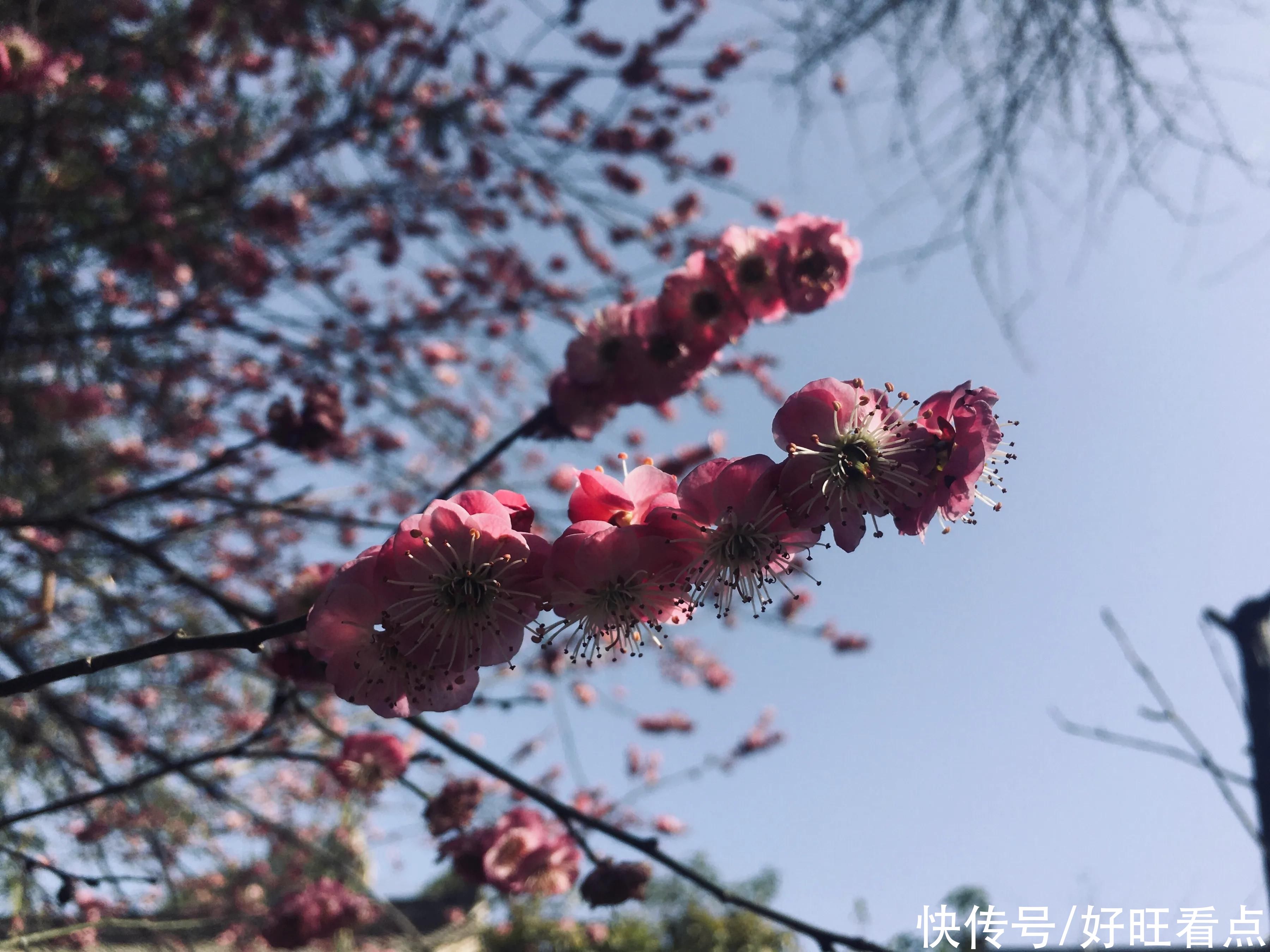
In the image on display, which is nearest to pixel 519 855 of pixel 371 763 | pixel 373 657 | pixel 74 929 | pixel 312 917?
pixel 371 763

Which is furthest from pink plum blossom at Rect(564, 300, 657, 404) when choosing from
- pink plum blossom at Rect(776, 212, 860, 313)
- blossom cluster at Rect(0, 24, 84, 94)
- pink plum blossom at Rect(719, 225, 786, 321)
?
blossom cluster at Rect(0, 24, 84, 94)

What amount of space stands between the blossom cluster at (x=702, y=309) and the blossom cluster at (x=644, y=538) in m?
1.23

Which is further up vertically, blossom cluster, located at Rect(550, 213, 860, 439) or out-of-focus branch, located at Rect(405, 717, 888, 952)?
blossom cluster, located at Rect(550, 213, 860, 439)

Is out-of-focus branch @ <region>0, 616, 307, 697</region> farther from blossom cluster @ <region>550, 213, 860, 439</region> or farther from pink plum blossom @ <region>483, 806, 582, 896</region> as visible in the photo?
pink plum blossom @ <region>483, 806, 582, 896</region>

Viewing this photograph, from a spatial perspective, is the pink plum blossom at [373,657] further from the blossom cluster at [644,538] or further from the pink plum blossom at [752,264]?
the pink plum blossom at [752,264]

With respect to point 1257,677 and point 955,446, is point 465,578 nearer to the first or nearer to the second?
point 955,446

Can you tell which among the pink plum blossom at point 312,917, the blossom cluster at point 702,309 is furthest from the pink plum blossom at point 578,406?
the pink plum blossom at point 312,917

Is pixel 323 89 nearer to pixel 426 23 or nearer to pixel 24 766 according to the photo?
pixel 426 23

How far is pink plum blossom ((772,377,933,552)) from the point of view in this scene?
110 cm

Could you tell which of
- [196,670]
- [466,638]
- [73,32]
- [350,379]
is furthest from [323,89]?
[466,638]

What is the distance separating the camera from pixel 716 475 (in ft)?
3.51

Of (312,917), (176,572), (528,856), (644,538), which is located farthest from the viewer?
(312,917)

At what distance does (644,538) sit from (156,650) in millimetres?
573

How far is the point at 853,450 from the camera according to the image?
1124mm
